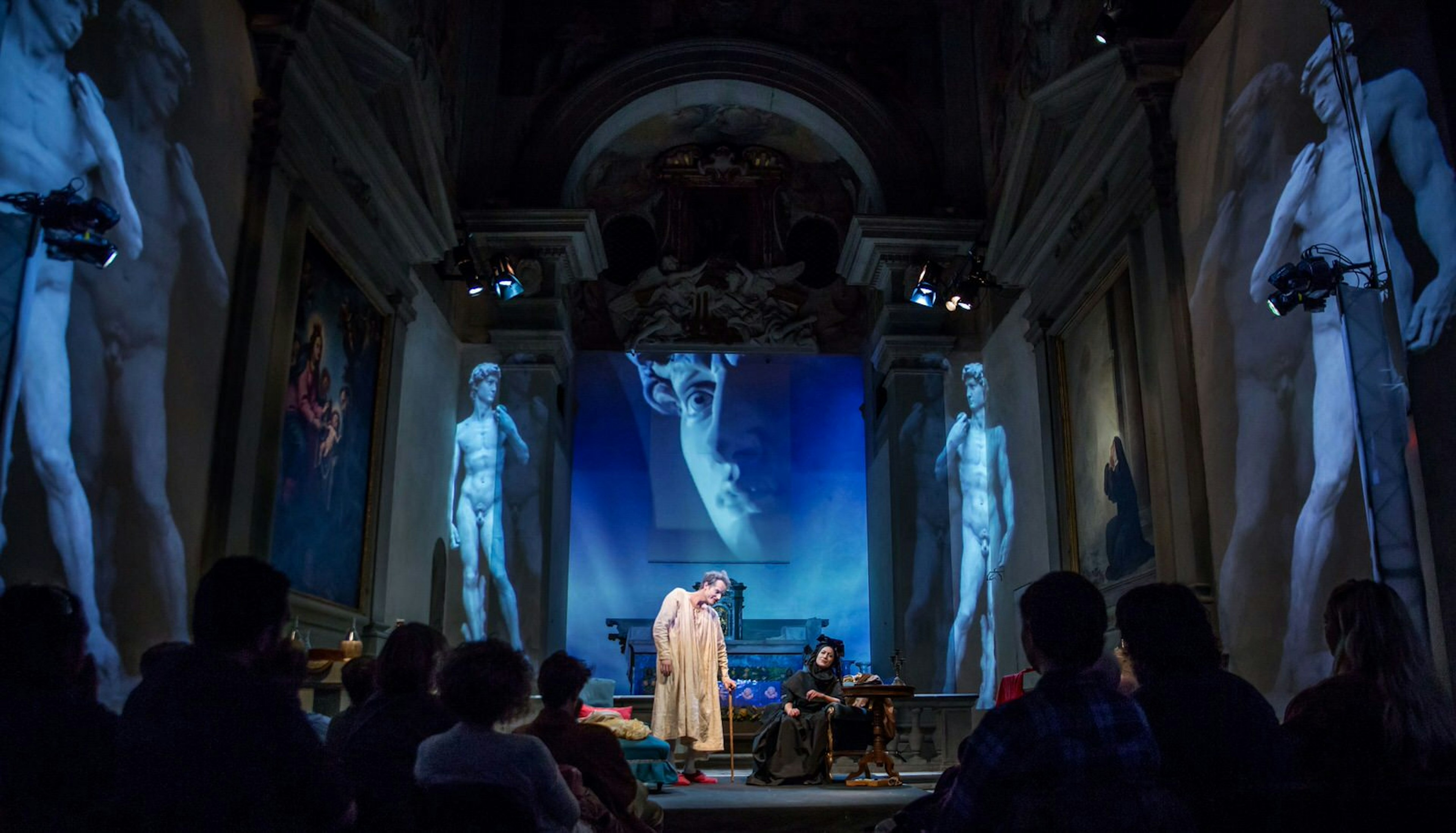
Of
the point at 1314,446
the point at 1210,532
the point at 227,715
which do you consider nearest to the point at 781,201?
the point at 1210,532

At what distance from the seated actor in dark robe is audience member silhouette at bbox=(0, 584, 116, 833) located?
639 cm

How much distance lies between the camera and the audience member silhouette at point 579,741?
3.86 metres

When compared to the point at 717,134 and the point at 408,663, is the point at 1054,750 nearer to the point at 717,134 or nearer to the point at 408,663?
the point at 408,663

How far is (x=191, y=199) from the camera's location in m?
6.31

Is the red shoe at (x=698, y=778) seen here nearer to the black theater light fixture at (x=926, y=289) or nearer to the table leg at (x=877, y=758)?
the table leg at (x=877, y=758)

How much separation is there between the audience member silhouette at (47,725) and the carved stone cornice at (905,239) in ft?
36.1

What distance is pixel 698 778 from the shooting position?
911cm

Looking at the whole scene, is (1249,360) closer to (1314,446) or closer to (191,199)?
(1314,446)

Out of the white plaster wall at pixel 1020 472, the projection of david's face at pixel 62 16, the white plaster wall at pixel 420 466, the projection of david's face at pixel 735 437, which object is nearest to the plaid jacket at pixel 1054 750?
the projection of david's face at pixel 62 16

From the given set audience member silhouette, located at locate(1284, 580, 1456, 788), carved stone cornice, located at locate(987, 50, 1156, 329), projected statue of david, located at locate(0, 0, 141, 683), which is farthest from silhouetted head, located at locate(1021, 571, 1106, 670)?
carved stone cornice, located at locate(987, 50, 1156, 329)

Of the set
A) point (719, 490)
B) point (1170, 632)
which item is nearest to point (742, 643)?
point (719, 490)

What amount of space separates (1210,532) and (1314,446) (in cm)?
141

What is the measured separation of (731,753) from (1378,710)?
7.56 metres

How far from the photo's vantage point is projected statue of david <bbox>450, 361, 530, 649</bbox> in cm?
1196
